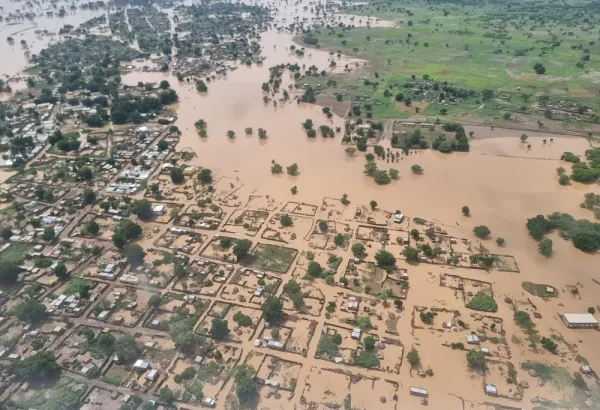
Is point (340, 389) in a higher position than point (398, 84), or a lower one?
lower

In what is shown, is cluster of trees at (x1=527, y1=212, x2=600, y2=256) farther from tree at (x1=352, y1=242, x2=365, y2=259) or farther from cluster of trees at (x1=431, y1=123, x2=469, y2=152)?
tree at (x1=352, y1=242, x2=365, y2=259)

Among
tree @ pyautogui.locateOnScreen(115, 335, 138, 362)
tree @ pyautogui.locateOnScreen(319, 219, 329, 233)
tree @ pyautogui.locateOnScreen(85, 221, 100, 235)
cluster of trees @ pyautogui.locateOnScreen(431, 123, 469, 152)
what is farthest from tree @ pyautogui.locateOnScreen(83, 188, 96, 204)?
cluster of trees @ pyautogui.locateOnScreen(431, 123, 469, 152)

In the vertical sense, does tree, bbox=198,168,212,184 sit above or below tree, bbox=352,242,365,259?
above

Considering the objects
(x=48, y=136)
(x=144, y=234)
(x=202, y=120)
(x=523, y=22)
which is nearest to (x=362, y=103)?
(x=202, y=120)

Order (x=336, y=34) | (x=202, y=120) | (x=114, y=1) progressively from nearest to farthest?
(x=202, y=120) → (x=336, y=34) → (x=114, y=1)

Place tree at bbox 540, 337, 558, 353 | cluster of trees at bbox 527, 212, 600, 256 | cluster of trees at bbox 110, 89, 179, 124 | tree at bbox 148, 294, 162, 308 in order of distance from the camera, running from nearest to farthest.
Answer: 1. tree at bbox 540, 337, 558, 353
2. tree at bbox 148, 294, 162, 308
3. cluster of trees at bbox 527, 212, 600, 256
4. cluster of trees at bbox 110, 89, 179, 124

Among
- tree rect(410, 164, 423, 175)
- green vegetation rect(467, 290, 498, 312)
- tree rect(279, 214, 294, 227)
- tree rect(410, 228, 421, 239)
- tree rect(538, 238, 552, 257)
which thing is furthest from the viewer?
tree rect(410, 164, 423, 175)

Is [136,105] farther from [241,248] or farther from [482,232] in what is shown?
[482,232]

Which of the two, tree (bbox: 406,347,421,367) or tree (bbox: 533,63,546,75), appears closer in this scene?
tree (bbox: 406,347,421,367)

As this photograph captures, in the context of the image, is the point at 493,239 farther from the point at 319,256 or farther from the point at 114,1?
the point at 114,1
